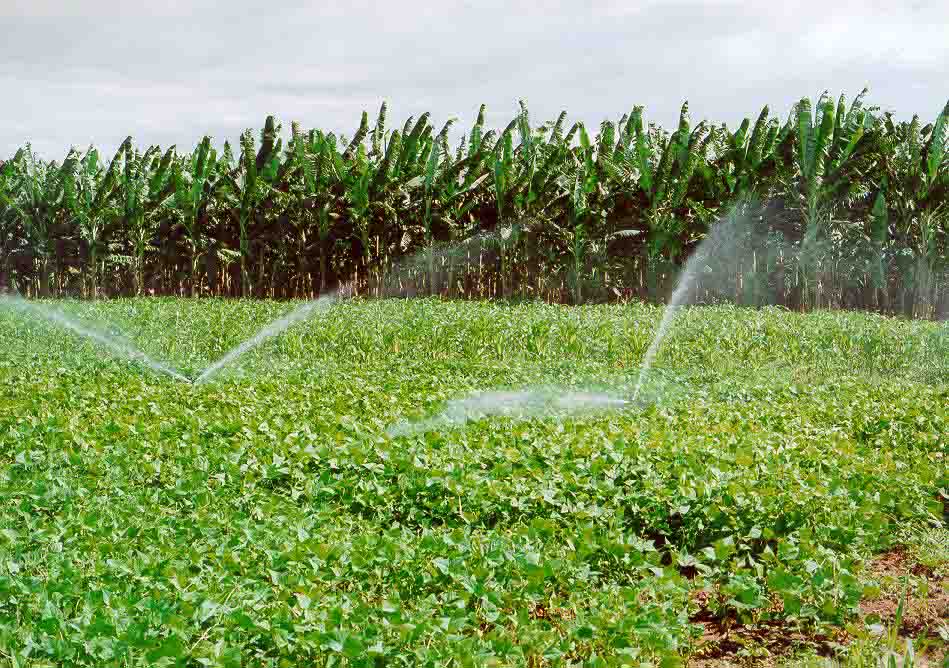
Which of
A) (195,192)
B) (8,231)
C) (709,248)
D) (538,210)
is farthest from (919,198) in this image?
(8,231)

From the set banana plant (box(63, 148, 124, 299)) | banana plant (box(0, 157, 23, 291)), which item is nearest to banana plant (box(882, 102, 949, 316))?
banana plant (box(63, 148, 124, 299))

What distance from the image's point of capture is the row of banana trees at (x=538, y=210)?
21406mm

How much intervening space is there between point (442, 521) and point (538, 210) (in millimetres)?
16999

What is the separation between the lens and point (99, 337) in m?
14.4

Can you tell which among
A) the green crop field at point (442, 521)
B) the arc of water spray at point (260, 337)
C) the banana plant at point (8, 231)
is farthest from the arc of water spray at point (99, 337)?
the banana plant at point (8, 231)

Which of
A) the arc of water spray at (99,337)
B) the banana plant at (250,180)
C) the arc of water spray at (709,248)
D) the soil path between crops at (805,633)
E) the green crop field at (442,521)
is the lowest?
the soil path between crops at (805,633)

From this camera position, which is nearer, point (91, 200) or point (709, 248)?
point (709, 248)

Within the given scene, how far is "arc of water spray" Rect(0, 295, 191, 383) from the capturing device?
36.5 ft

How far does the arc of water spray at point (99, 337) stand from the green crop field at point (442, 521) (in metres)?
0.86

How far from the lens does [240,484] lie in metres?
5.74

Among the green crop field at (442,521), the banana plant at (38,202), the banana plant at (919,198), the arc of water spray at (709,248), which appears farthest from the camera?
the banana plant at (38,202)

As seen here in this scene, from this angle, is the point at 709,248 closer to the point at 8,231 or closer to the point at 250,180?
the point at 250,180

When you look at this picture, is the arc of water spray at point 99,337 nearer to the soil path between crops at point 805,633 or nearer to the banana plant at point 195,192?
the banana plant at point 195,192

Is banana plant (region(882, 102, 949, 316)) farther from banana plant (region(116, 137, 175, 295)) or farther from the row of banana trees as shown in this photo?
banana plant (region(116, 137, 175, 295))
